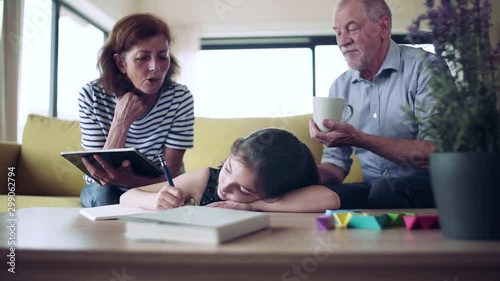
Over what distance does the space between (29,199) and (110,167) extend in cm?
87

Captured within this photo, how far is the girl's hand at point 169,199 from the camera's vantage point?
0.87m

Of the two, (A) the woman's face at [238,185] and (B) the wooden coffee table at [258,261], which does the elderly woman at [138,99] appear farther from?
(B) the wooden coffee table at [258,261]

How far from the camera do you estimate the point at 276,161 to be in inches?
38.4

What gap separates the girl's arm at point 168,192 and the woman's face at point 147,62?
19.8 inches

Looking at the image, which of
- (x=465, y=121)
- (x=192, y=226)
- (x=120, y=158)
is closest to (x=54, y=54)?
(x=120, y=158)

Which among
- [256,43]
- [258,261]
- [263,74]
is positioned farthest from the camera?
[256,43]

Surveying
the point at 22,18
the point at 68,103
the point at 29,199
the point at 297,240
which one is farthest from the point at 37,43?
the point at 297,240

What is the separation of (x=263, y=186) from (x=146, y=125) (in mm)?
729

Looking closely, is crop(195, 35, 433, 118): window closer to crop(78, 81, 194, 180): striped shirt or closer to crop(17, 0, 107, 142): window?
crop(17, 0, 107, 142): window

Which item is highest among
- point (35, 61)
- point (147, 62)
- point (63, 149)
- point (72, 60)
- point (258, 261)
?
point (72, 60)

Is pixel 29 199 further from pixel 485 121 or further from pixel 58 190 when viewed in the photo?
pixel 485 121

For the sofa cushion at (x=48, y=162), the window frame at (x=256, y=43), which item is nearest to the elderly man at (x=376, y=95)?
the sofa cushion at (x=48, y=162)

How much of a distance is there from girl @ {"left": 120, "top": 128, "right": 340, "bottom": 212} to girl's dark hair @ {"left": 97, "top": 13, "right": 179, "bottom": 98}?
609 millimetres

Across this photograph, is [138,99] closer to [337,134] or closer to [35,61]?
[337,134]
